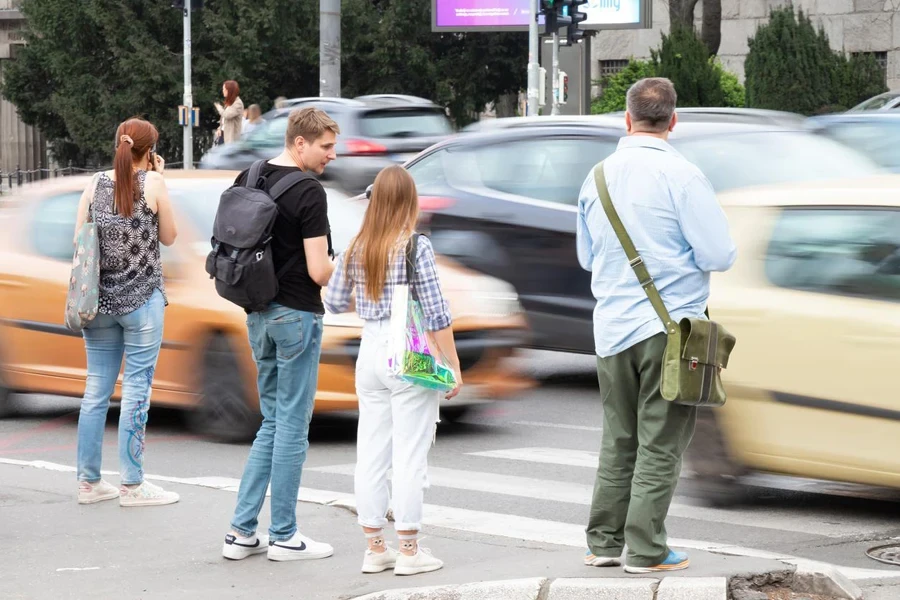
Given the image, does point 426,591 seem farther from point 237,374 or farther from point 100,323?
point 237,374

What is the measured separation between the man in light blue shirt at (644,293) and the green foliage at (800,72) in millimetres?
29981

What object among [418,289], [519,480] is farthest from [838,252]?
[418,289]

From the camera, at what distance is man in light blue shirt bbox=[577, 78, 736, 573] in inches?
207

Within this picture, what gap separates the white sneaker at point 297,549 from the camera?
607cm

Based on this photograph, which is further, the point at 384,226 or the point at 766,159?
the point at 766,159

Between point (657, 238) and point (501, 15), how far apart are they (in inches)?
1228

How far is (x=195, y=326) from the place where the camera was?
896 centimetres

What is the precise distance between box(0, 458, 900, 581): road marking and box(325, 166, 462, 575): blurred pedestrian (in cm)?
97

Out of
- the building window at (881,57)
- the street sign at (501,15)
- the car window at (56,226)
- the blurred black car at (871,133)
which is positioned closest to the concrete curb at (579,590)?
the car window at (56,226)

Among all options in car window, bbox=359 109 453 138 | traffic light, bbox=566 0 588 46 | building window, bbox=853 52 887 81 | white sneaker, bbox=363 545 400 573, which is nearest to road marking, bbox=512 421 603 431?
white sneaker, bbox=363 545 400 573

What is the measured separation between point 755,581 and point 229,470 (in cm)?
373

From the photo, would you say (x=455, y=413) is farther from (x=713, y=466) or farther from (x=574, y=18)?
(x=574, y=18)

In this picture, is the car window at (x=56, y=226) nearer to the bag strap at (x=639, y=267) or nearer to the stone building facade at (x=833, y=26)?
the bag strap at (x=639, y=267)

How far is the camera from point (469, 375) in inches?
352
